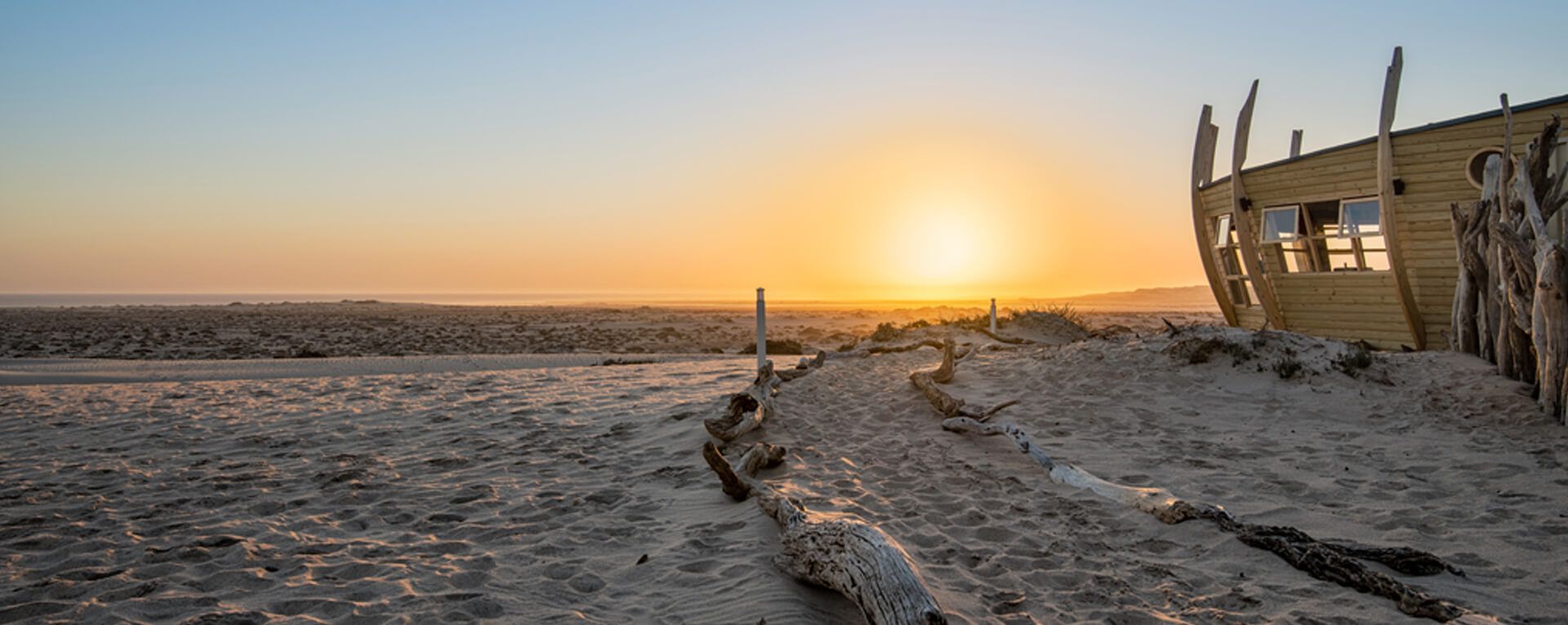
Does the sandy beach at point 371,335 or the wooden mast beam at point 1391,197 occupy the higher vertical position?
the wooden mast beam at point 1391,197

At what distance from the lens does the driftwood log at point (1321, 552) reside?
340cm

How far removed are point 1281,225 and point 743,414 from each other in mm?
11634

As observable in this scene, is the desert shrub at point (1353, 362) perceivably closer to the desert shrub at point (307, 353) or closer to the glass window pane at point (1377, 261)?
the glass window pane at point (1377, 261)

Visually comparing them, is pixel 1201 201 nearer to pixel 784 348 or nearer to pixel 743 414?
pixel 784 348

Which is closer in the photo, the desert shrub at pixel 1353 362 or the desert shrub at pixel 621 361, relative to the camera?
the desert shrub at pixel 1353 362

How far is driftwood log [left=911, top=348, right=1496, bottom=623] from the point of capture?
11.2 ft

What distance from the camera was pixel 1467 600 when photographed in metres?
3.58

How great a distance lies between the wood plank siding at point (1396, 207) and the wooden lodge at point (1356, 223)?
0.02 meters

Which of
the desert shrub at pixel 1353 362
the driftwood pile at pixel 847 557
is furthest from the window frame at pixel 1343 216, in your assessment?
the driftwood pile at pixel 847 557

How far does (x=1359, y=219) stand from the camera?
503 inches

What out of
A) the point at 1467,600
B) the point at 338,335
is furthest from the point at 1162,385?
the point at 338,335

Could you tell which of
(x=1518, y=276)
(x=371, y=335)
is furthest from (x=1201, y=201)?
(x=371, y=335)

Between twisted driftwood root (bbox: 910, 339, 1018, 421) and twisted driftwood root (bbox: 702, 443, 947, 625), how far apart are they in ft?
13.1

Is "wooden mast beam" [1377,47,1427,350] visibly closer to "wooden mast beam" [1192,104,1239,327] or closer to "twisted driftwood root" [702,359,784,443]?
"wooden mast beam" [1192,104,1239,327]
